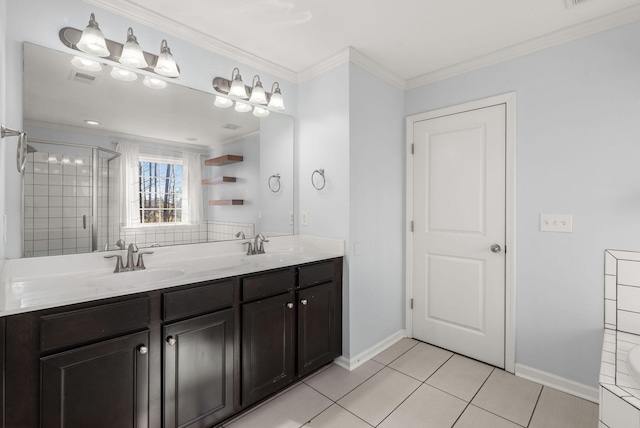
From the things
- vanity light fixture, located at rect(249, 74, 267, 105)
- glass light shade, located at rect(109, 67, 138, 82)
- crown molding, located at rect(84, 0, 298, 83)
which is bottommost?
glass light shade, located at rect(109, 67, 138, 82)

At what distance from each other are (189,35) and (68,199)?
1.29m

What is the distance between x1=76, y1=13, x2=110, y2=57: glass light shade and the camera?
5.07 ft

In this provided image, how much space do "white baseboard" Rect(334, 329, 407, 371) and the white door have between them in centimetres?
24

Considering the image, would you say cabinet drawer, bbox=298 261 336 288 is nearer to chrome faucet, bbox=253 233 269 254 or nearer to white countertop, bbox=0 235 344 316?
white countertop, bbox=0 235 344 316

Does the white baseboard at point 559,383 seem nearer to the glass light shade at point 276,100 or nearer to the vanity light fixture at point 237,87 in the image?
the glass light shade at point 276,100

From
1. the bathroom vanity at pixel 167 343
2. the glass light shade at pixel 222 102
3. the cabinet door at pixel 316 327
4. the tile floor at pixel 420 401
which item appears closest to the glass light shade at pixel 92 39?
the glass light shade at pixel 222 102

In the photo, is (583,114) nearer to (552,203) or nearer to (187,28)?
(552,203)

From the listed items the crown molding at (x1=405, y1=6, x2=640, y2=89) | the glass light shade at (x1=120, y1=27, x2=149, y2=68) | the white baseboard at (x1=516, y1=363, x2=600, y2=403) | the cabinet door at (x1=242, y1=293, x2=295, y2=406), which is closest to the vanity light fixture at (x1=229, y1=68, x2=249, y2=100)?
the glass light shade at (x1=120, y1=27, x2=149, y2=68)

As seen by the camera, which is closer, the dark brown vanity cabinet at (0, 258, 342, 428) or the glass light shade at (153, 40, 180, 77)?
the dark brown vanity cabinet at (0, 258, 342, 428)

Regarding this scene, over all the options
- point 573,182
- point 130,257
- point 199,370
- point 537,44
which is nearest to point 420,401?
point 199,370

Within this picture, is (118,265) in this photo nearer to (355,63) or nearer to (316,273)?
(316,273)

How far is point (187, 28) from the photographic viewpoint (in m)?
2.00

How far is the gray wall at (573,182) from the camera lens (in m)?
1.86

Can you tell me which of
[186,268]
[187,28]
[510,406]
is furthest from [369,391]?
[187,28]
